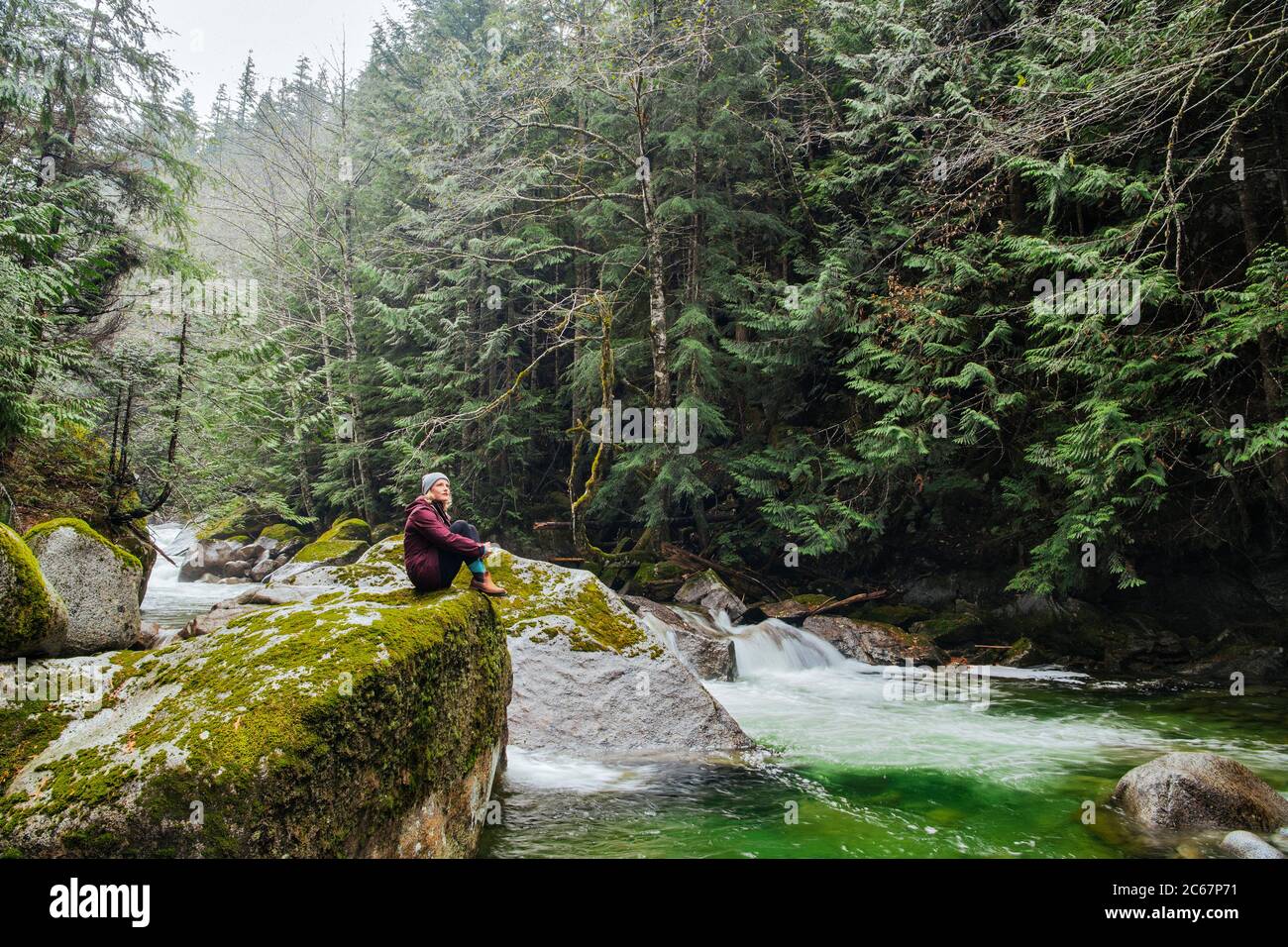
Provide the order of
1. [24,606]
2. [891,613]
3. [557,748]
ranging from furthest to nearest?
[891,613] → [557,748] → [24,606]

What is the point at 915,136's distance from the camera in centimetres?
1448

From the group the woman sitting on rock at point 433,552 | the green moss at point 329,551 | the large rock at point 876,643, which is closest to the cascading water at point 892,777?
the large rock at point 876,643

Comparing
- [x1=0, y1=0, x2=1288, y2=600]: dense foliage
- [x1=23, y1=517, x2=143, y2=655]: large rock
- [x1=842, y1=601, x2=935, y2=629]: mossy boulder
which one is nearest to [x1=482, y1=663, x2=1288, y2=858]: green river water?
[x1=0, y1=0, x2=1288, y2=600]: dense foliage

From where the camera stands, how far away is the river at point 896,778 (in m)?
5.16

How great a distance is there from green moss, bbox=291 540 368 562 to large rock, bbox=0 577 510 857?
50.5 feet

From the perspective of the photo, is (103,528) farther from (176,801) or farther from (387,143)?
(387,143)

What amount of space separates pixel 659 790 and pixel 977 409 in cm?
958

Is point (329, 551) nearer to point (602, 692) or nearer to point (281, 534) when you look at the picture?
point (281, 534)

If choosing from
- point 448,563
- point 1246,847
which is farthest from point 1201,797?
point 448,563

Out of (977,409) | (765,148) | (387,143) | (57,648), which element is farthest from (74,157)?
(977,409)

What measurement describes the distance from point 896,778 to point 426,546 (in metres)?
5.11

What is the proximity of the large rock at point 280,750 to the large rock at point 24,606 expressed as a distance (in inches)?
15.3

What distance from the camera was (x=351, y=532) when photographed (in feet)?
72.6

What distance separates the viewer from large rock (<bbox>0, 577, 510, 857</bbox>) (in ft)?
8.95
